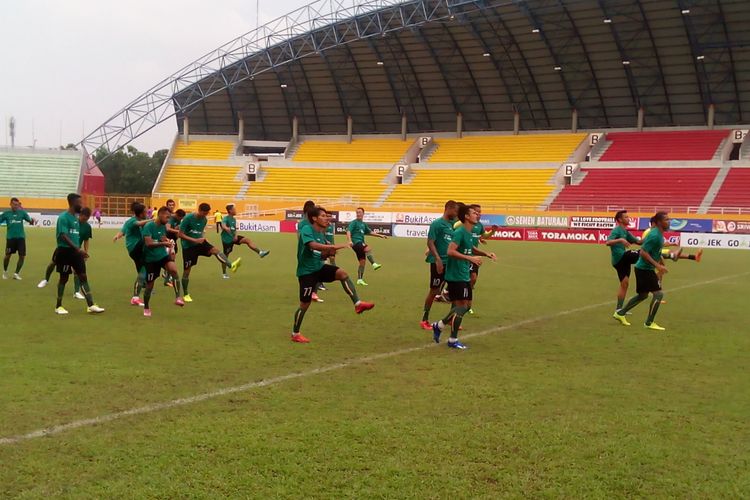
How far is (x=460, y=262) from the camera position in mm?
9438

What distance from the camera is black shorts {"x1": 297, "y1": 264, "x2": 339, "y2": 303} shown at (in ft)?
31.4

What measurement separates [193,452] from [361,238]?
12.1 m

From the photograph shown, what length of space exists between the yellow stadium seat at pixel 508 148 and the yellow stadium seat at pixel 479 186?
5.16 ft

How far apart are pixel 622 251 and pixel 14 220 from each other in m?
13.4

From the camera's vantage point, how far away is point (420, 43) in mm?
52375

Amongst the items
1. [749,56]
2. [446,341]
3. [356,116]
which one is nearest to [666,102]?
[749,56]

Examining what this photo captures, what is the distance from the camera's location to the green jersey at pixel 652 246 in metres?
11.3

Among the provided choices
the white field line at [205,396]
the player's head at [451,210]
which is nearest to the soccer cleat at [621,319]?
the white field line at [205,396]

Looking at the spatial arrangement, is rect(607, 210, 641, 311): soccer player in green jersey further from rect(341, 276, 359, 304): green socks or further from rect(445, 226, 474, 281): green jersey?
rect(341, 276, 359, 304): green socks

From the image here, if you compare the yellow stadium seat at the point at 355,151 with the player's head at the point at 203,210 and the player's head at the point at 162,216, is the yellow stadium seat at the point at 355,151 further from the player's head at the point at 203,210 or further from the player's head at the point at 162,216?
the player's head at the point at 162,216

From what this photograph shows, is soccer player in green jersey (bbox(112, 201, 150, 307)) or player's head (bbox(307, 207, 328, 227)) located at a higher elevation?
player's head (bbox(307, 207, 328, 227))

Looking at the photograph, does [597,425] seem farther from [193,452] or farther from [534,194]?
[534,194]

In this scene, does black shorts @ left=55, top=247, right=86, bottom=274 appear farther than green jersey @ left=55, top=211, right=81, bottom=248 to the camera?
Yes

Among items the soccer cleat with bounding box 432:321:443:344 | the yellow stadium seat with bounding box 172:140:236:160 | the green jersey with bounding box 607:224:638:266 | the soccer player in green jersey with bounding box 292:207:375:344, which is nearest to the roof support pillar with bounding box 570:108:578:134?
the yellow stadium seat with bounding box 172:140:236:160
